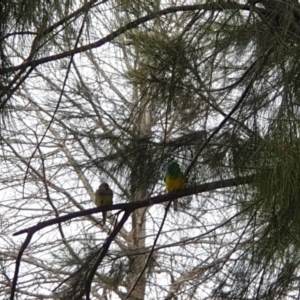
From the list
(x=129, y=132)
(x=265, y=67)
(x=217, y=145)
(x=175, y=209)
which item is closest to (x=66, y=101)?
(x=129, y=132)

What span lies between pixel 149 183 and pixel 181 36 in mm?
584

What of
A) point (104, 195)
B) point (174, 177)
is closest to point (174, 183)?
point (174, 177)

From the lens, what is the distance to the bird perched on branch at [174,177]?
2.63 m

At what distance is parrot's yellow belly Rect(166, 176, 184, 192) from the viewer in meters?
2.62

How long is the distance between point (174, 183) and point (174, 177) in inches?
1.2

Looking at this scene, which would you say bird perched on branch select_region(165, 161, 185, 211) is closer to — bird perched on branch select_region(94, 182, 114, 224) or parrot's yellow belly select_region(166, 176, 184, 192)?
parrot's yellow belly select_region(166, 176, 184, 192)

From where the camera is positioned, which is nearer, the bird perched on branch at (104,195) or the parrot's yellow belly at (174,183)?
the parrot's yellow belly at (174,183)

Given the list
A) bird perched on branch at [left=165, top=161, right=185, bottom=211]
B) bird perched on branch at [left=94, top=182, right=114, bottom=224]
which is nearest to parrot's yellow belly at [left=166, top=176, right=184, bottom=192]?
bird perched on branch at [left=165, top=161, right=185, bottom=211]

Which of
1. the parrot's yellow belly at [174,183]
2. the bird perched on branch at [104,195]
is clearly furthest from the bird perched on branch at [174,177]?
Answer: the bird perched on branch at [104,195]

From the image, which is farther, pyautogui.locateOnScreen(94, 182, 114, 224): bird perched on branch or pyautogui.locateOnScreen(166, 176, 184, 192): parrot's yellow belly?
pyautogui.locateOnScreen(94, 182, 114, 224): bird perched on branch

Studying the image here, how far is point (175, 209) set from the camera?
9.45 ft

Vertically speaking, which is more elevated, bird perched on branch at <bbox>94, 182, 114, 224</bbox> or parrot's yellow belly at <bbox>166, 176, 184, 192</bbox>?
bird perched on branch at <bbox>94, 182, 114, 224</bbox>

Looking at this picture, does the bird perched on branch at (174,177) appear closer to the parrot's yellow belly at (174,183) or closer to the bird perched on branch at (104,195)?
the parrot's yellow belly at (174,183)

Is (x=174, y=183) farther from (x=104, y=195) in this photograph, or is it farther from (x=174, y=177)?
(x=104, y=195)
